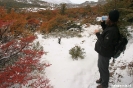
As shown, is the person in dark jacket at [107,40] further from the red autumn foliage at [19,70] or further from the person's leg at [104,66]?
the red autumn foliage at [19,70]

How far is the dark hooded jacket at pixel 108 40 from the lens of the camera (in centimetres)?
337

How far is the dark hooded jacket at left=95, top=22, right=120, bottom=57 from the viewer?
3.37m

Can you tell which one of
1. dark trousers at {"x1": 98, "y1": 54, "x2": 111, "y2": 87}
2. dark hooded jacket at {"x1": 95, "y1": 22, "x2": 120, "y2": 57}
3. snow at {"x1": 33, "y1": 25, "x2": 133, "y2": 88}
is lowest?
snow at {"x1": 33, "y1": 25, "x2": 133, "y2": 88}

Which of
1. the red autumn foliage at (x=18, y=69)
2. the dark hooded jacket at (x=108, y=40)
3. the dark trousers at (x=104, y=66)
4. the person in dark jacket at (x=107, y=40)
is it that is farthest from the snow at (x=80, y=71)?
the dark hooded jacket at (x=108, y=40)

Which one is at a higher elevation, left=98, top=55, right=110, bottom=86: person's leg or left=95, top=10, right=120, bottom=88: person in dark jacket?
left=95, top=10, right=120, bottom=88: person in dark jacket

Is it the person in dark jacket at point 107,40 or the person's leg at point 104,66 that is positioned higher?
the person in dark jacket at point 107,40

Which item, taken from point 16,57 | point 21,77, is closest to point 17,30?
point 16,57

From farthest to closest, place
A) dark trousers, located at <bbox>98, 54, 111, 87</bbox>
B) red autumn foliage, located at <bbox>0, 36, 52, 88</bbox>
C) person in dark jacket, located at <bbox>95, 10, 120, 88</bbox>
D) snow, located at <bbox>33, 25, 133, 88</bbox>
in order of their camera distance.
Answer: snow, located at <bbox>33, 25, 133, 88</bbox>
red autumn foliage, located at <bbox>0, 36, 52, 88</bbox>
dark trousers, located at <bbox>98, 54, 111, 87</bbox>
person in dark jacket, located at <bbox>95, 10, 120, 88</bbox>

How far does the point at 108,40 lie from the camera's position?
339cm

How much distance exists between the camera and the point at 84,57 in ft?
21.8

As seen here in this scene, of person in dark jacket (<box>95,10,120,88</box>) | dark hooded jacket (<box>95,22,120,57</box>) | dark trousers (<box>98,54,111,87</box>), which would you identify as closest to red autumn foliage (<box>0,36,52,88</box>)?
dark trousers (<box>98,54,111,87</box>)

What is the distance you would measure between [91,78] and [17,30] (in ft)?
18.5

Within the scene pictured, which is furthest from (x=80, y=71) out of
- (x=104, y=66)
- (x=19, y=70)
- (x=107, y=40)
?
(x=107, y=40)

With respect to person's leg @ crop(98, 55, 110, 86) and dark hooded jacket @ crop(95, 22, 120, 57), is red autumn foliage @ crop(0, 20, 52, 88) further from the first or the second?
dark hooded jacket @ crop(95, 22, 120, 57)
